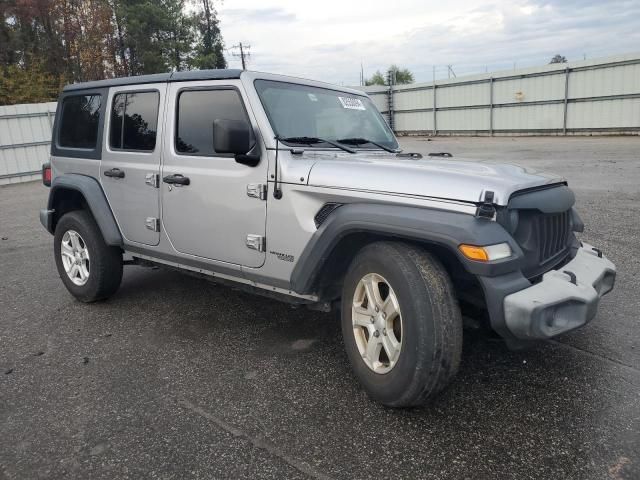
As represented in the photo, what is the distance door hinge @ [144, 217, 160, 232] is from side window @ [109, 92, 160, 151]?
1.80 ft

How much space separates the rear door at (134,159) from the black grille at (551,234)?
2725 millimetres

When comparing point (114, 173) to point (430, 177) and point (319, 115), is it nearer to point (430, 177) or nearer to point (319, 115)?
point (319, 115)

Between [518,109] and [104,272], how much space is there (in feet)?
78.9

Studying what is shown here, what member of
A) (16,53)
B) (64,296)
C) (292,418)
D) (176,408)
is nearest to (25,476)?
(176,408)

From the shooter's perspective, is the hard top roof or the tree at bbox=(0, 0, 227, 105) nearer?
the hard top roof

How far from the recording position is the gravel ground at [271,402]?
2432 millimetres

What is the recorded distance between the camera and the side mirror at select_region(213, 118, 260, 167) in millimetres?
3068

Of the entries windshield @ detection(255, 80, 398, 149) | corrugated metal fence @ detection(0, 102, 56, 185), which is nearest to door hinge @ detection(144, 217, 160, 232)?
windshield @ detection(255, 80, 398, 149)

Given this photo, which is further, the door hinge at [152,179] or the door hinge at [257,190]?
the door hinge at [152,179]

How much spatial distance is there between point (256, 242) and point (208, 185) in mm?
586

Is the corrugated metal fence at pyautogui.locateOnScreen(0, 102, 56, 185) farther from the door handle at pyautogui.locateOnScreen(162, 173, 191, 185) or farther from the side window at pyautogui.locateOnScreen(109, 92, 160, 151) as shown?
the door handle at pyautogui.locateOnScreen(162, 173, 191, 185)

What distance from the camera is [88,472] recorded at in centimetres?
243

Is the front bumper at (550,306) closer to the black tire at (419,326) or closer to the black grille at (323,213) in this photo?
the black tire at (419,326)

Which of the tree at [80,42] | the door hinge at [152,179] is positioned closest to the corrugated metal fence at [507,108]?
the tree at [80,42]
